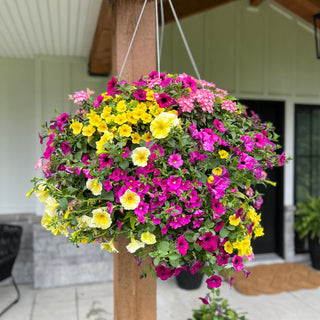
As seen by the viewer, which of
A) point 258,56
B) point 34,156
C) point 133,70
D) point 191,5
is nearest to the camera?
point 133,70

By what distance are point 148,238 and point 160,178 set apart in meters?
0.19

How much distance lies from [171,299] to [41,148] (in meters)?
1.97

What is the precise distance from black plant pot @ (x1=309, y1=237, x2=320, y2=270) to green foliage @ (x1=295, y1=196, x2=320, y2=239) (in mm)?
80

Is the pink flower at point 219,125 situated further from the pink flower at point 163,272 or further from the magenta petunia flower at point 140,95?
the pink flower at point 163,272

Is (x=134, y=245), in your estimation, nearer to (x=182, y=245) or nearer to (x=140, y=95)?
(x=182, y=245)

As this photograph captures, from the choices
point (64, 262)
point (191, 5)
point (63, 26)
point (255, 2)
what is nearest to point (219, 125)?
point (63, 26)

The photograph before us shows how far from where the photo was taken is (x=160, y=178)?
96cm

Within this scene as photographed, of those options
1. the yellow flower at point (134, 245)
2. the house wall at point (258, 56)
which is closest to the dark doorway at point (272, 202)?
the house wall at point (258, 56)

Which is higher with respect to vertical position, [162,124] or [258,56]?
[258,56]

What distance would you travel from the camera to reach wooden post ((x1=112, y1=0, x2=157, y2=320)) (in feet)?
4.58

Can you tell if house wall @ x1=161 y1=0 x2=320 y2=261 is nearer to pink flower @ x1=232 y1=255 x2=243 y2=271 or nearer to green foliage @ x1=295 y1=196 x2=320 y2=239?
green foliage @ x1=295 y1=196 x2=320 y2=239

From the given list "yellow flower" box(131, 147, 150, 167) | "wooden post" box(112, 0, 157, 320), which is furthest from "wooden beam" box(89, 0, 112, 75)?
"yellow flower" box(131, 147, 150, 167)

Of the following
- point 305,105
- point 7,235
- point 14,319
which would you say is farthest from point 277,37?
point 14,319

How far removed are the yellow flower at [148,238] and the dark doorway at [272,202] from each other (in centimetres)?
310
